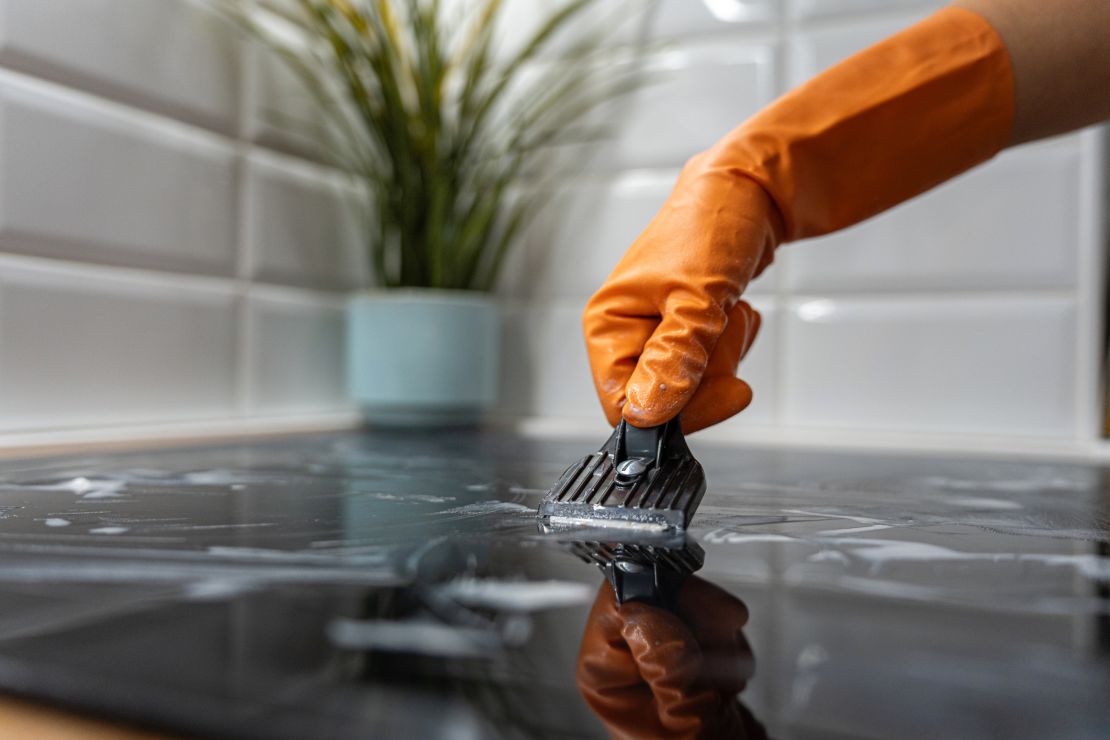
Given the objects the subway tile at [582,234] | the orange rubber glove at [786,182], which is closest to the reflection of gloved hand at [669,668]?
the orange rubber glove at [786,182]

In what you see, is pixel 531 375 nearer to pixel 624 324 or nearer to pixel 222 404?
pixel 222 404

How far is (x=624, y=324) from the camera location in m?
0.67

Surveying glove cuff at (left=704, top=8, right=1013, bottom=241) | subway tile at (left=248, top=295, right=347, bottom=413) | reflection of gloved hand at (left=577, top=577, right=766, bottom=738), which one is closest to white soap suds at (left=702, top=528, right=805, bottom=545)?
reflection of gloved hand at (left=577, top=577, right=766, bottom=738)

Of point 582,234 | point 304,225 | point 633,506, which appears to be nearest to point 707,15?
point 582,234

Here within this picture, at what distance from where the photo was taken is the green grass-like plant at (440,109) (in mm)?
1354

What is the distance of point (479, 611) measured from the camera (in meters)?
0.35

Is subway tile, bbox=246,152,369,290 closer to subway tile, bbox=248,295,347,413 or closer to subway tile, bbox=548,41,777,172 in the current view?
subway tile, bbox=248,295,347,413

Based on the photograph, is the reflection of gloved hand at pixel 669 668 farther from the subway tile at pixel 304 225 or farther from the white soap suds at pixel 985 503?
the subway tile at pixel 304 225

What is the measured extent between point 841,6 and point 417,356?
80 cm

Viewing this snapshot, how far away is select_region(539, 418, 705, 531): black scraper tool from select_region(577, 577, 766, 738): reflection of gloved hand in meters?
0.14

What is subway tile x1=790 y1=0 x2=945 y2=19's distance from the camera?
4.13 ft

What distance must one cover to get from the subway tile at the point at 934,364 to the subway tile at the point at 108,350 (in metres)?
0.84

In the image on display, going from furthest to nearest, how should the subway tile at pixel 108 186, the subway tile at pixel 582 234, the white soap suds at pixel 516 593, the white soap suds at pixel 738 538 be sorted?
1. the subway tile at pixel 582 234
2. the subway tile at pixel 108 186
3. the white soap suds at pixel 738 538
4. the white soap suds at pixel 516 593

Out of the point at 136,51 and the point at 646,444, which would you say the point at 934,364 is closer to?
the point at 646,444
